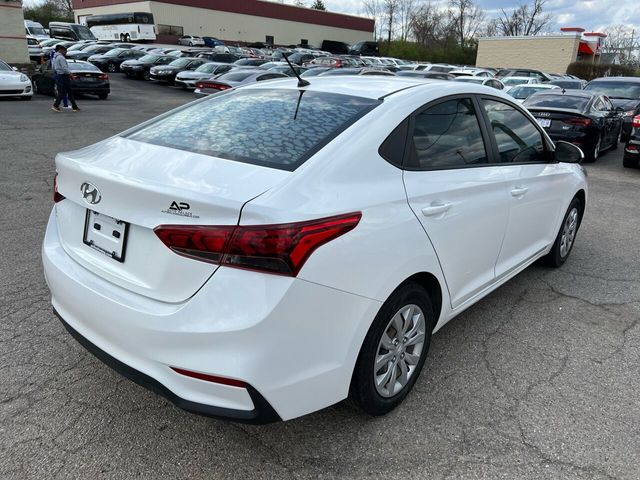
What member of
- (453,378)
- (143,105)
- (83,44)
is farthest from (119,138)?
(83,44)

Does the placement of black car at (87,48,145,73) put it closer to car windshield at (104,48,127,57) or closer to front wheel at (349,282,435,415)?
car windshield at (104,48,127,57)

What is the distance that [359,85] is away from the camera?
3168 millimetres

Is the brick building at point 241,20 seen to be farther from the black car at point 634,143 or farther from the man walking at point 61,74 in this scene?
the black car at point 634,143

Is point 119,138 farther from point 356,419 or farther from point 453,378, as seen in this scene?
point 453,378

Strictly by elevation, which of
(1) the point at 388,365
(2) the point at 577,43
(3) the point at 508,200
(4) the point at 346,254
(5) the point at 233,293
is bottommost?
(1) the point at 388,365

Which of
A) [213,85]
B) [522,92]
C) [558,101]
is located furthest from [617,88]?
[213,85]

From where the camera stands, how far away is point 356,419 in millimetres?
2742

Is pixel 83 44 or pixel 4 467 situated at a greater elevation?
pixel 83 44

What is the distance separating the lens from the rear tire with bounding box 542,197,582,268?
15.4 feet

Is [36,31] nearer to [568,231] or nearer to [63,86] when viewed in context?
[63,86]

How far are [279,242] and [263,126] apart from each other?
950mm

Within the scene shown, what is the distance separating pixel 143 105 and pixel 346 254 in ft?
59.9

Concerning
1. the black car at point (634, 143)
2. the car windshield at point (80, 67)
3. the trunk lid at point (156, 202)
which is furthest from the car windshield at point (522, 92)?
the trunk lid at point (156, 202)

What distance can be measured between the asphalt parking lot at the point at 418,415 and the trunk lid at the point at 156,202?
83 cm
